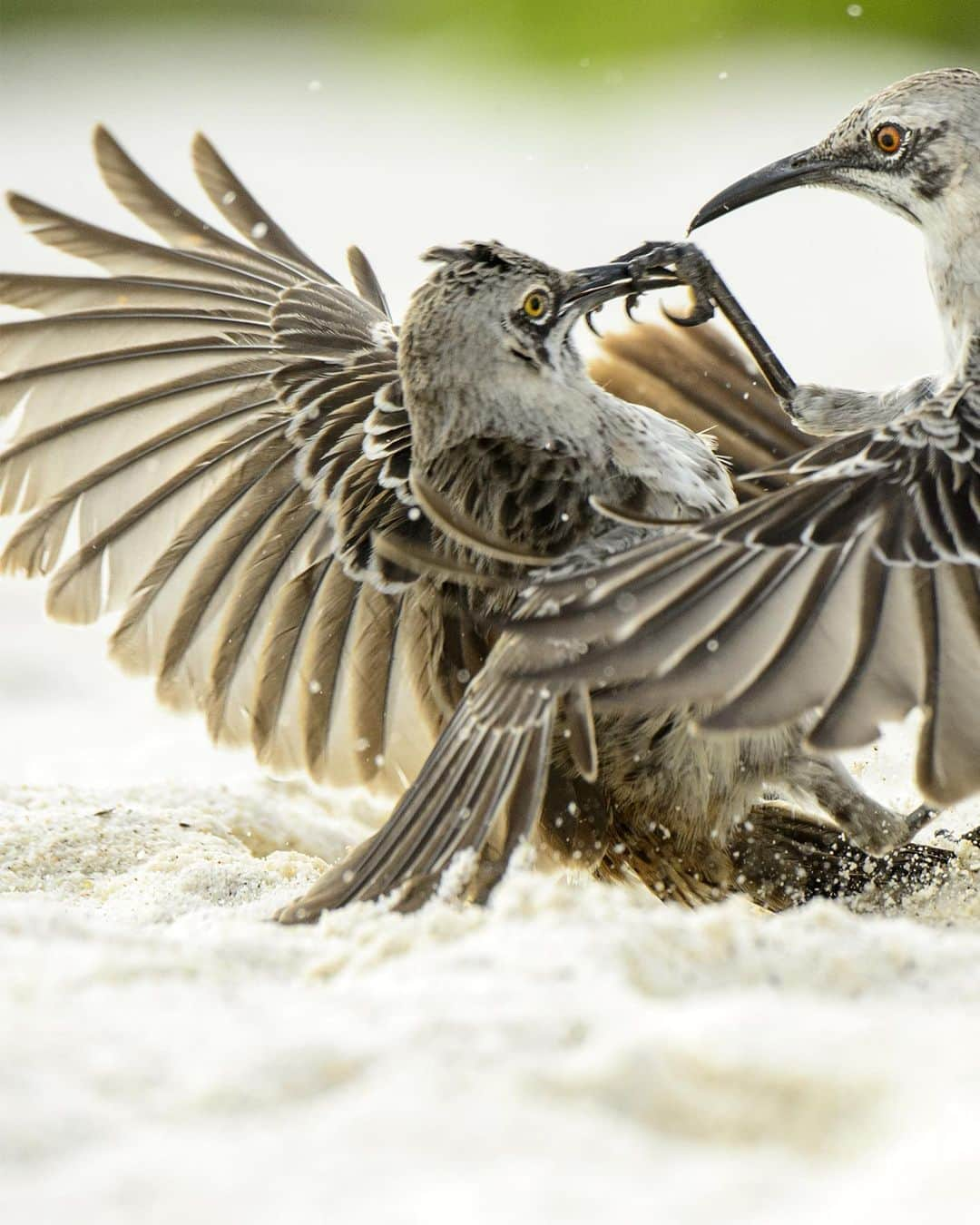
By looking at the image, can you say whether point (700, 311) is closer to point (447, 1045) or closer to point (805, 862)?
point (805, 862)

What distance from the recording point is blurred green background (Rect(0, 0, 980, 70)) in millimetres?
15641

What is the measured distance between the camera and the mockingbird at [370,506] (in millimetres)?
3385

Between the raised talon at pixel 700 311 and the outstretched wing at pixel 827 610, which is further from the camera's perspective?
the raised talon at pixel 700 311

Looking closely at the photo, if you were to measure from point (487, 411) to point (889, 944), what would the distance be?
5.11ft

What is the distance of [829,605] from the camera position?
282cm

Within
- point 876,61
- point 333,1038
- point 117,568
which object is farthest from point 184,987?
point 876,61

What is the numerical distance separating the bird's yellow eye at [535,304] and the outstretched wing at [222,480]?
0.50m

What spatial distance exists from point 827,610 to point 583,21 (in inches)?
581

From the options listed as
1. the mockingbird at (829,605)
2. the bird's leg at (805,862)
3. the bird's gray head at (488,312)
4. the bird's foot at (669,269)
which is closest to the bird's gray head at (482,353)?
the bird's gray head at (488,312)

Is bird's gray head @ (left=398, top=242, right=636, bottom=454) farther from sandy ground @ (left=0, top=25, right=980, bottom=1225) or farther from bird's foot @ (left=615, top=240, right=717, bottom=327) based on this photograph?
sandy ground @ (left=0, top=25, right=980, bottom=1225)

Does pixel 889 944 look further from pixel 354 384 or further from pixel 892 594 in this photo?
pixel 354 384

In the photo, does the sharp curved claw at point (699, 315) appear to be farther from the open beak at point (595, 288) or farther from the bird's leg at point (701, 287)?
the open beak at point (595, 288)

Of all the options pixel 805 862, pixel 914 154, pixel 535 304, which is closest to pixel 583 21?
pixel 914 154

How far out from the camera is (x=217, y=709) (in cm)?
447
